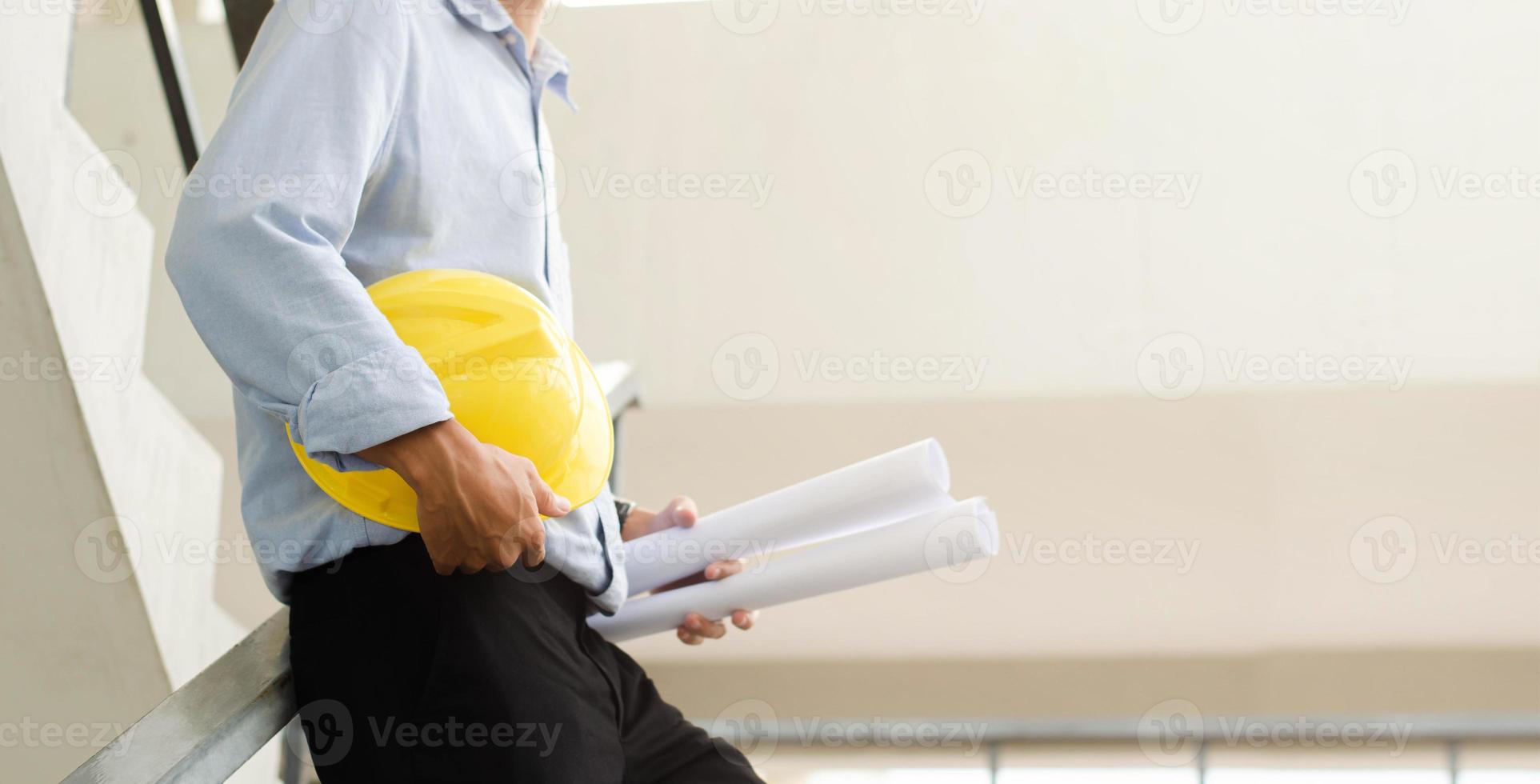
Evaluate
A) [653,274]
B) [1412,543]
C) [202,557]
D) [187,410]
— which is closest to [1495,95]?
[1412,543]

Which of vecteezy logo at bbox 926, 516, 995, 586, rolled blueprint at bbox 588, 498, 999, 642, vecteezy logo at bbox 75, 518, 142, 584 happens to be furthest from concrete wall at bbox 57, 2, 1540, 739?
vecteezy logo at bbox 926, 516, 995, 586

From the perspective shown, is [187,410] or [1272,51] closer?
[1272,51]

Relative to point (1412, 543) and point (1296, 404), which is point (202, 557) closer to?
point (1296, 404)

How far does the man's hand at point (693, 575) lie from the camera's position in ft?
3.76

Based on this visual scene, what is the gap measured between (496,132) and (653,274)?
2.62 m

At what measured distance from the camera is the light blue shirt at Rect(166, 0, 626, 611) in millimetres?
688

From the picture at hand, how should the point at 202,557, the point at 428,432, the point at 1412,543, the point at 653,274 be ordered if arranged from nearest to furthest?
the point at 428,432
the point at 202,557
the point at 1412,543
the point at 653,274

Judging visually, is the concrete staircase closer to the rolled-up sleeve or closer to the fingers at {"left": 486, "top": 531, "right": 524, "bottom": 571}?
the rolled-up sleeve

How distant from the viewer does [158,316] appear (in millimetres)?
3838
